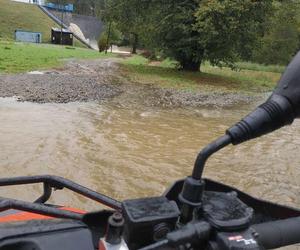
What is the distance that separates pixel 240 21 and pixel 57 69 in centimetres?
895

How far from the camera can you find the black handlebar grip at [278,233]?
146cm

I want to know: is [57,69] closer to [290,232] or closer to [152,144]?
[152,144]

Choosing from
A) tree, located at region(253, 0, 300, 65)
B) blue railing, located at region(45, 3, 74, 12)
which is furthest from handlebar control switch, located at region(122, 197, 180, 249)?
blue railing, located at region(45, 3, 74, 12)

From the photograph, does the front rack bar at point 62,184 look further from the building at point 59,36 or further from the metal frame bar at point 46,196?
the building at point 59,36

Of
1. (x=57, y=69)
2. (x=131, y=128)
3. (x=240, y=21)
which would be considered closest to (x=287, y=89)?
(x=131, y=128)

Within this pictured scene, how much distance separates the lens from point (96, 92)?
1410 centimetres

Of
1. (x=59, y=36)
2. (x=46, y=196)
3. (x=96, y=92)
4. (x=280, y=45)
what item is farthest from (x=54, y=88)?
(x=59, y=36)

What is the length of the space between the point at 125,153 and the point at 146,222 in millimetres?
6352

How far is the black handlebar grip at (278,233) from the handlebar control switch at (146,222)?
33cm

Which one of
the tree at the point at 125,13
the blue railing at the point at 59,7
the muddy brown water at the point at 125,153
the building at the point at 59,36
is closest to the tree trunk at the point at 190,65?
the tree at the point at 125,13

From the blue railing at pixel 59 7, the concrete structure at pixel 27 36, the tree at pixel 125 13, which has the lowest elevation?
the concrete structure at pixel 27 36

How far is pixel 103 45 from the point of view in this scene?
51.9 meters

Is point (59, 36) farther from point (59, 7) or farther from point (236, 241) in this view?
point (236, 241)

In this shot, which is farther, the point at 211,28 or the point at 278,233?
the point at 211,28
